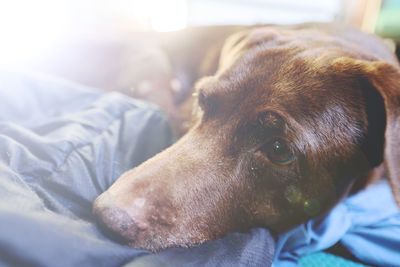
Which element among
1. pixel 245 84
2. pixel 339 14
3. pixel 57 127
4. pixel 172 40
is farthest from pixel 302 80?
pixel 339 14

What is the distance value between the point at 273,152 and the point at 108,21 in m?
4.58

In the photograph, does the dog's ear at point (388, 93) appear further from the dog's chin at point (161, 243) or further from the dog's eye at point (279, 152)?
the dog's chin at point (161, 243)

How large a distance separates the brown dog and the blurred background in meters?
1.36

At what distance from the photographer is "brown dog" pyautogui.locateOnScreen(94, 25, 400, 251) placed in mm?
1073

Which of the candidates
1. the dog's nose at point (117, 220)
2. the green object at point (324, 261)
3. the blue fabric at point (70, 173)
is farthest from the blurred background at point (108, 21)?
the green object at point (324, 261)

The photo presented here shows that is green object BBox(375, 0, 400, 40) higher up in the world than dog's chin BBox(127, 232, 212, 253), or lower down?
higher up

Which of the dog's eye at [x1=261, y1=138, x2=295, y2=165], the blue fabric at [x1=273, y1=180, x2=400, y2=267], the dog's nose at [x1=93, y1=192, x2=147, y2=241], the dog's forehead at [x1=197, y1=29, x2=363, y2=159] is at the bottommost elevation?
the blue fabric at [x1=273, y1=180, x2=400, y2=267]

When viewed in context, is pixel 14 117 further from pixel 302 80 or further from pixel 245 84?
pixel 302 80

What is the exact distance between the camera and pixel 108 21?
4961 mm

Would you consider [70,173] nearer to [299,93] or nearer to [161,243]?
[161,243]

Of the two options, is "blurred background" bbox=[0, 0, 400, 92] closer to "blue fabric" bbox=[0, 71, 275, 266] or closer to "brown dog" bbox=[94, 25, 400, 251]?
"blue fabric" bbox=[0, 71, 275, 266]

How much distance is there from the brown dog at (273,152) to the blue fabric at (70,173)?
102 mm

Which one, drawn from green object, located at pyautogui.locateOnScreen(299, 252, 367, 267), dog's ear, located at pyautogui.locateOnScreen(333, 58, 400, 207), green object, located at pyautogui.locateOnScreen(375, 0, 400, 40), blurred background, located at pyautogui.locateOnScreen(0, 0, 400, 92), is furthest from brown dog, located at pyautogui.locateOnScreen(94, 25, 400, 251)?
green object, located at pyautogui.locateOnScreen(375, 0, 400, 40)

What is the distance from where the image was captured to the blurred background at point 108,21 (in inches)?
109
